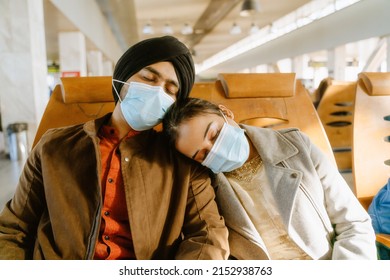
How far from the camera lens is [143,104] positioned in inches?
42.2

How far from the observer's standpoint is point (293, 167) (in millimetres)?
1119

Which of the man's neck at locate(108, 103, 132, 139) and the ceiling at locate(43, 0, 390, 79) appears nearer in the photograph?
the man's neck at locate(108, 103, 132, 139)

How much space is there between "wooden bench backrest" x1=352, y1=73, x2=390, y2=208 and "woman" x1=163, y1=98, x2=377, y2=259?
1.55ft

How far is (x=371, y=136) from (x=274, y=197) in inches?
29.2

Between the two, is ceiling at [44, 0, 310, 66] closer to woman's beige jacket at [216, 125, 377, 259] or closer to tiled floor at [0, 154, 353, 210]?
tiled floor at [0, 154, 353, 210]

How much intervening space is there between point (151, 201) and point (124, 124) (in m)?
0.28

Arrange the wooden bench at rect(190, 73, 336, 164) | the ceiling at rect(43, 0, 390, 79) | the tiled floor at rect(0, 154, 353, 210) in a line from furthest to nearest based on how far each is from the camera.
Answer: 1. the ceiling at rect(43, 0, 390, 79)
2. the tiled floor at rect(0, 154, 353, 210)
3. the wooden bench at rect(190, 73, 336, 164)

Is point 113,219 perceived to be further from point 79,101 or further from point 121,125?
point 79,101

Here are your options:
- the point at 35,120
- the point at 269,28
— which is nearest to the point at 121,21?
the point at 269,28

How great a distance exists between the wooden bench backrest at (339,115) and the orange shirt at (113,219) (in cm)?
168

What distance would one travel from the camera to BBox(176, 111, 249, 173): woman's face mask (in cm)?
104

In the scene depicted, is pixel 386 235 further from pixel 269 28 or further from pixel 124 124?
pixel 269 28

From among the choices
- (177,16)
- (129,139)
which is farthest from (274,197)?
(177,16)

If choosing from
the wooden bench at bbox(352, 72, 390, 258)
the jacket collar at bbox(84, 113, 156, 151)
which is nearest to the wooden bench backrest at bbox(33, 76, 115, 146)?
the jacket collar at bbox(84, 113, 156, 151)
